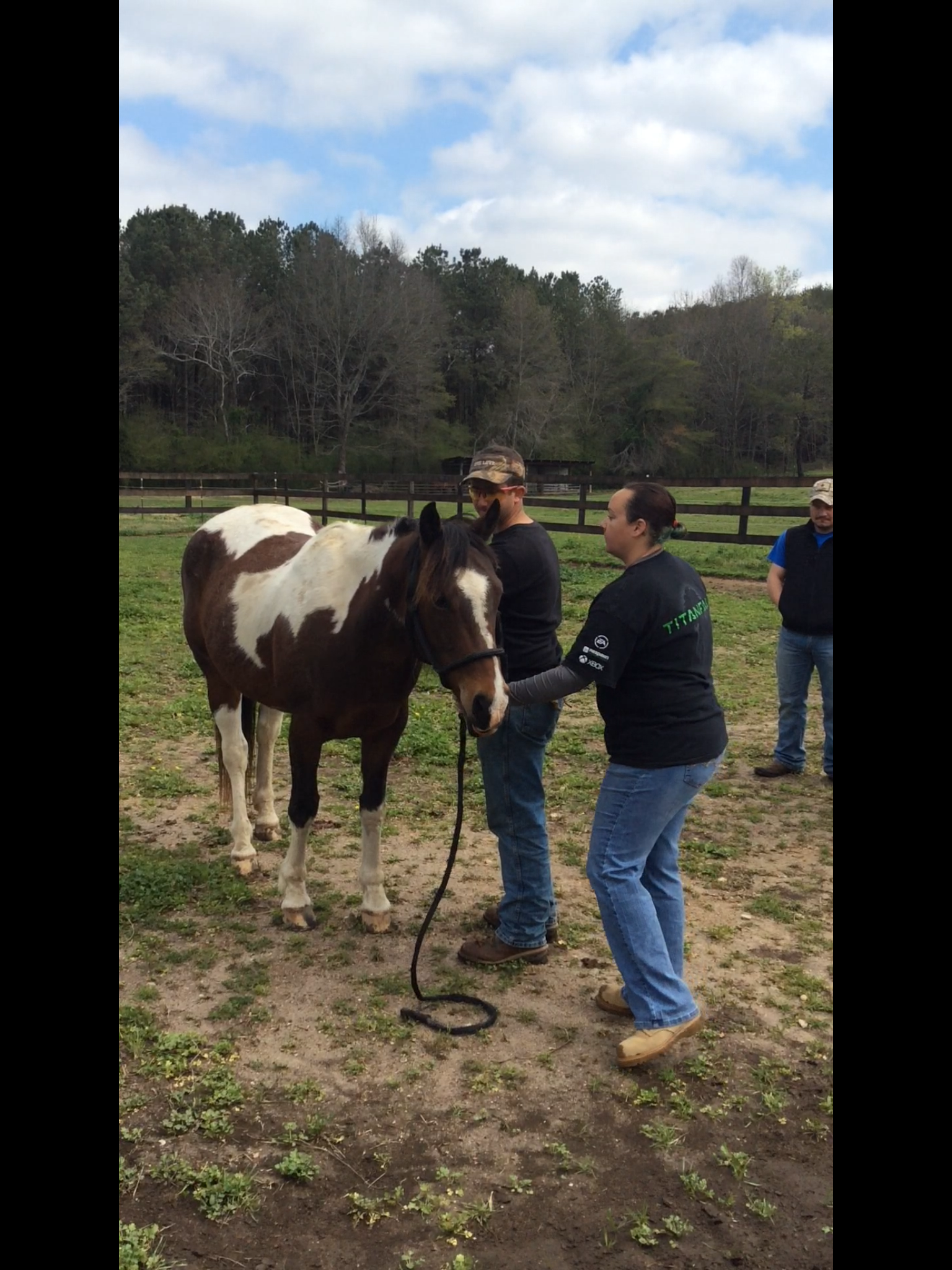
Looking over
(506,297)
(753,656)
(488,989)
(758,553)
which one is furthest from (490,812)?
(506,297)

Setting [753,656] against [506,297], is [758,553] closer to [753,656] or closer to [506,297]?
[753,656]

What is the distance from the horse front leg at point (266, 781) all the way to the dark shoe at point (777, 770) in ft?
11.4

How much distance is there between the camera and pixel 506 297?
5594cm

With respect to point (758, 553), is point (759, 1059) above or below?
below

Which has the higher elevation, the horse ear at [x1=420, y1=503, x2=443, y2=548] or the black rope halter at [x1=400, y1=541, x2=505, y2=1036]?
the horse ear at [x1=420, y1=503, x2=443, y2=548]

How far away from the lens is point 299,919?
4.05 m

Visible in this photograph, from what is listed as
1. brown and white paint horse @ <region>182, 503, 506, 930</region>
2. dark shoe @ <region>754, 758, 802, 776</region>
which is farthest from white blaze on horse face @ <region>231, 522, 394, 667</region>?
dark shoe @ <region>754, 758, 802, 776</region>

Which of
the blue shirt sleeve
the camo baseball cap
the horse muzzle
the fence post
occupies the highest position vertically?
the fence post

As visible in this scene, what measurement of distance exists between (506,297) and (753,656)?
51701 millimetres

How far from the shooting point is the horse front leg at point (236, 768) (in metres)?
4.62

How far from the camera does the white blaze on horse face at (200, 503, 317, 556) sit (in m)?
5.10

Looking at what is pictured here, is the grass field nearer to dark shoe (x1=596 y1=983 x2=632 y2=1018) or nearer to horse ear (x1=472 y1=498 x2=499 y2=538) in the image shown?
dark shoe (x1=596 y1=983 x2=632 y2=1018)

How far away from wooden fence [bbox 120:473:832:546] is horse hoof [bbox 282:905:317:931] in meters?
8.09
